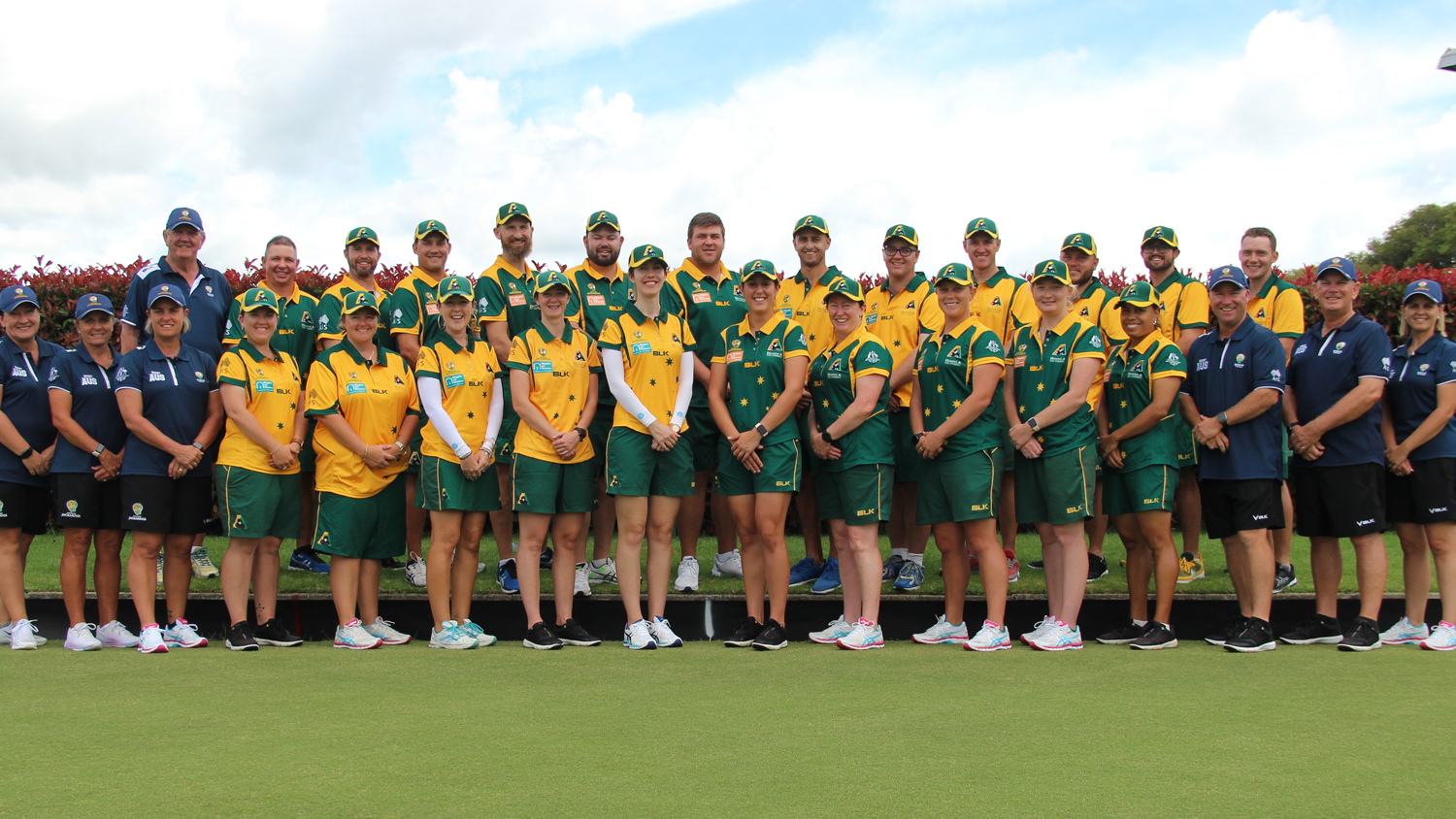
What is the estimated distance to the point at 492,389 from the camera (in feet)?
19.0

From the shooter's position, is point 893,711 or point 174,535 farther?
point 174,535

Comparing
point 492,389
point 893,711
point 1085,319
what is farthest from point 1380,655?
point 492,389

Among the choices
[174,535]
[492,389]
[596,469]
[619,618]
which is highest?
[492,389]

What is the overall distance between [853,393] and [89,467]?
4466mm

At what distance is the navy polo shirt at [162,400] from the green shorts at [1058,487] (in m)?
4.77

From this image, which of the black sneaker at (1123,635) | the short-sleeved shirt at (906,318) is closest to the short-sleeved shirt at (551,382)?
the short-sleeved shirt at (906,318)

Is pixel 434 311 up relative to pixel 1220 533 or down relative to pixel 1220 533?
up

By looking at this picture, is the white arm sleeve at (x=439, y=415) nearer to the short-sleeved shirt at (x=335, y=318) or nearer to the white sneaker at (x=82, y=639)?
the short-sleeved shirt at (x=335, y=318)

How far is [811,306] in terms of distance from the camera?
6480 mm

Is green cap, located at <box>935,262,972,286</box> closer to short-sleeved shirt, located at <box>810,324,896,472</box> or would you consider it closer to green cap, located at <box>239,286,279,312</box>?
short-sleeved shirt, located at <box>810,324,896,472</box>

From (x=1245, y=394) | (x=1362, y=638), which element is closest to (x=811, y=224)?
(x=1245, y=394)

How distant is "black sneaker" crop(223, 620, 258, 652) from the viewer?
546 centimetres

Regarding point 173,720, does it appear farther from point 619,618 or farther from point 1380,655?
point 1380,655

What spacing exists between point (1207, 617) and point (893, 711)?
3388 millimetres
